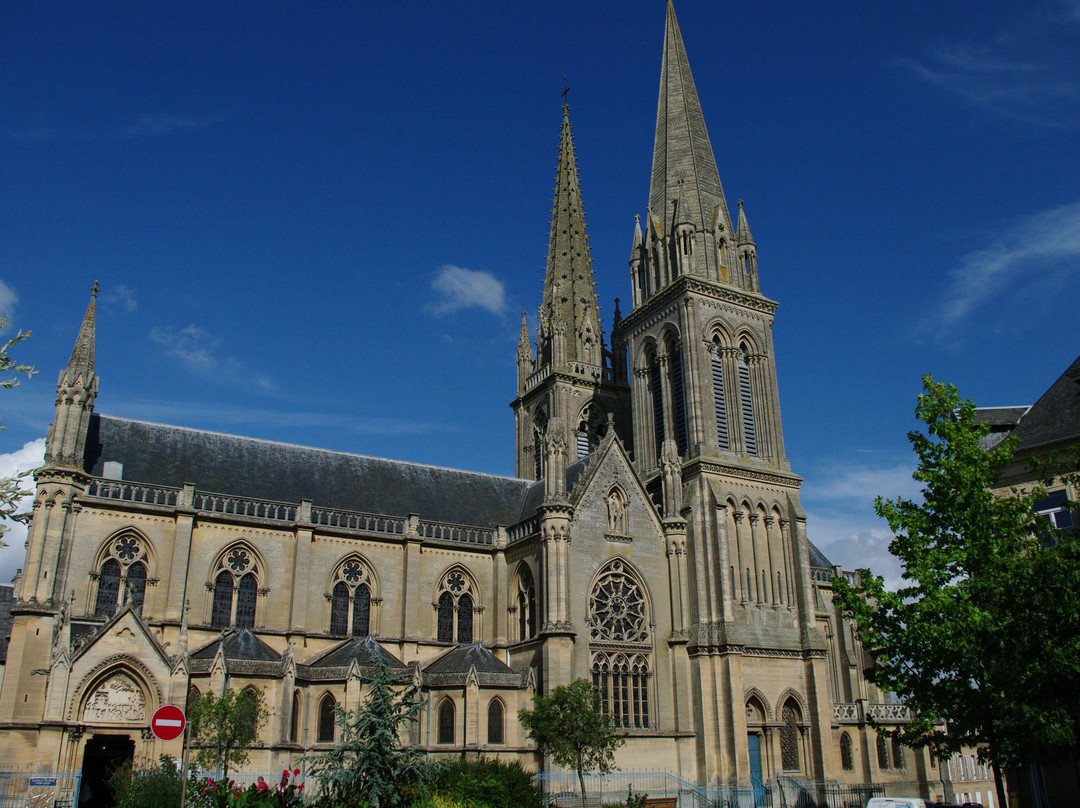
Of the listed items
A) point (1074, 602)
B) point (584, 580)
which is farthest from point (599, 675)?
point (1074, 602)

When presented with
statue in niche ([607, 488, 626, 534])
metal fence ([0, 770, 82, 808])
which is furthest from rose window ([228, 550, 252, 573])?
statue in niche ([607, 488, 626, 534])

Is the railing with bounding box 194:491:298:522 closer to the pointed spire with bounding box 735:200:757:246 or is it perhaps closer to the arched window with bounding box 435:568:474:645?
the arched window with bounding box 435:568:474:645

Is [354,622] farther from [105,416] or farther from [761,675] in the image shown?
[761,675]

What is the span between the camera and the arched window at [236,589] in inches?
1348

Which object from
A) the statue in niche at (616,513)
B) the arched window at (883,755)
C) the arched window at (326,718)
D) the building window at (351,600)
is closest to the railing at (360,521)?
the building window at (351,600)

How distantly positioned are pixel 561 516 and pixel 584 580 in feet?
8.89

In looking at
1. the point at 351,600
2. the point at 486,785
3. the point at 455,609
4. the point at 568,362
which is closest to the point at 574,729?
the point at 486,785

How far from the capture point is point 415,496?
42062 millimetres

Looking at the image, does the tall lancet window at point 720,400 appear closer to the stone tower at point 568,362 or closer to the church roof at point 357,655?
the stone tower at point 568,362

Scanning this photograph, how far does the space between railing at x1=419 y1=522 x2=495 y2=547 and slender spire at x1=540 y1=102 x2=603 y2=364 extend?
17.2 metres

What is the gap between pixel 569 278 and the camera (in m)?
58.6

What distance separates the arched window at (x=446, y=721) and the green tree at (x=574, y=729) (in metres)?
3.26

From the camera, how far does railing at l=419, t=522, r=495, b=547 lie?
39031 millimetres

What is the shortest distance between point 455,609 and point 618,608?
281 inches
